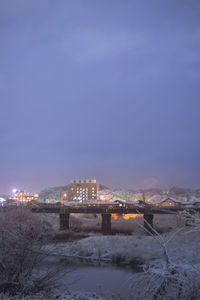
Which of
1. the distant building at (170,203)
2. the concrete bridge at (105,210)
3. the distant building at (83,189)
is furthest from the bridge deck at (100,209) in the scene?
the distant building at (83,189)

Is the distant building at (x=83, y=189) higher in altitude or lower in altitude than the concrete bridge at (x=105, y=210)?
higher

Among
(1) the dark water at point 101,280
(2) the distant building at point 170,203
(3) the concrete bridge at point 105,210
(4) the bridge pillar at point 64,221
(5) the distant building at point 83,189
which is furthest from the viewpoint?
(5) the distant building at point 83,189

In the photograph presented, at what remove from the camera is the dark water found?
A: 63.3 ft

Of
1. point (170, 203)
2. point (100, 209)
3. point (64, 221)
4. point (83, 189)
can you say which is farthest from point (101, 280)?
point (83, 189)

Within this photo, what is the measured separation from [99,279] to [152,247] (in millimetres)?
13361

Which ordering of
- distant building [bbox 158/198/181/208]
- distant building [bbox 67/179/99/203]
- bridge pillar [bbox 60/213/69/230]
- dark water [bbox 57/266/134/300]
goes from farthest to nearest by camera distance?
distant building [bbox 67/179/99/203] < distant building [bbox 158/198/181/208] < bridge pillar [bbox 60/213/69/230] < dark water [bbox 57/266/134/300]

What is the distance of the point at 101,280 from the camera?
77.2 ft

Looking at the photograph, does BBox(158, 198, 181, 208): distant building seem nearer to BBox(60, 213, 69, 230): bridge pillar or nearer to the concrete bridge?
the concrete bridge

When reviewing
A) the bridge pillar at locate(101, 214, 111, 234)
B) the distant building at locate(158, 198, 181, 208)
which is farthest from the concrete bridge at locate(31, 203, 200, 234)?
the distant building at locate(158, 198, 181, 208)

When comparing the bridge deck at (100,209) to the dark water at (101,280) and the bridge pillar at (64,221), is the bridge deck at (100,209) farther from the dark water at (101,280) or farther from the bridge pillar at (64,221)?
the dark water at (101,280)

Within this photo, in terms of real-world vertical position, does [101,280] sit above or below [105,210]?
below

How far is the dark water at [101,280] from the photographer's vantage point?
19.3 meters

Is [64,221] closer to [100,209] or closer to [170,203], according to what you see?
[100,209]

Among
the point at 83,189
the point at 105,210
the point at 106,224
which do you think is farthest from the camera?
the point at 83,189
